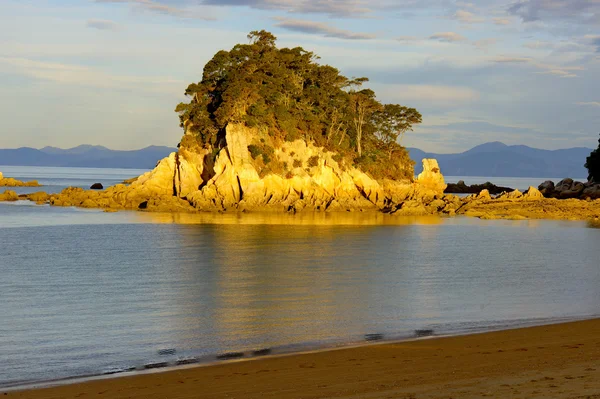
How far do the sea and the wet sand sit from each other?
1061 mm

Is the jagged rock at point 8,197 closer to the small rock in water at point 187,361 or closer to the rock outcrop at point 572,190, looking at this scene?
the rock outcrop at point 572,190

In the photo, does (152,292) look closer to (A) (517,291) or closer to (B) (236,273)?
(B) (236,273)

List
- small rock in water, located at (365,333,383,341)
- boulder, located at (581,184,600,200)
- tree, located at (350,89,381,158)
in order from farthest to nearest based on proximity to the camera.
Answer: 1. boulder, located at (581,184,600,200)
2. tree, located at (350,89,381,158)
3. small rock in water, located at (365,333,383,341)

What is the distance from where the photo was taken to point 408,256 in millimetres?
30594

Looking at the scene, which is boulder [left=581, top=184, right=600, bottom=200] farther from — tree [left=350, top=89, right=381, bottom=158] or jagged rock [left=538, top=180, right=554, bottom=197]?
tree [left=350, top=89, right=381, bottom=158]

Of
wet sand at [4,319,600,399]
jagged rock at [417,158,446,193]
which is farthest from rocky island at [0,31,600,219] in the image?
wet sand at [4,319,600,399]

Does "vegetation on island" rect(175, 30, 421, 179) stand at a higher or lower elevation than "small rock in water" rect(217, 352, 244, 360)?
higher

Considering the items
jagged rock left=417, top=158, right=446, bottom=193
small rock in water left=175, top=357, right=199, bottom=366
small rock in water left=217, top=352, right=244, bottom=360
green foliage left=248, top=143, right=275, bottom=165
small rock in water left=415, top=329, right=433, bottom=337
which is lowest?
small rock in water left=175, top=357, right=199, bottom=366

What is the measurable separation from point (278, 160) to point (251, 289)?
3846cm

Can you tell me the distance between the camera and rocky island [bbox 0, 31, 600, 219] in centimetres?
5641

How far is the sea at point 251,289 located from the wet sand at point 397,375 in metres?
1.06

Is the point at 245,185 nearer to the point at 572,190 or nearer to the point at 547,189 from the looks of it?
the point at 572,190

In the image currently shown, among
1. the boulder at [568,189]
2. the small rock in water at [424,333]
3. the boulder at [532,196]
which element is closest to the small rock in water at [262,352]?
the small rock in water at [424,333]

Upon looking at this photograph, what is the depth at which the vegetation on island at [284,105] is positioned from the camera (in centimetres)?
5862
